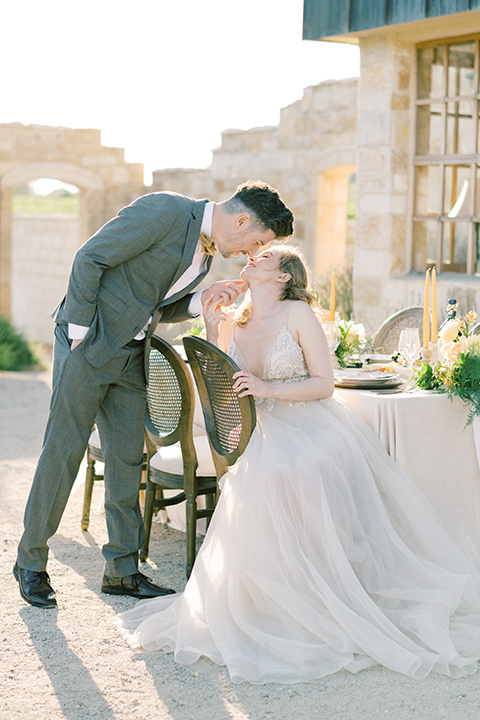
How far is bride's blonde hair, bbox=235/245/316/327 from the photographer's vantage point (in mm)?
3615

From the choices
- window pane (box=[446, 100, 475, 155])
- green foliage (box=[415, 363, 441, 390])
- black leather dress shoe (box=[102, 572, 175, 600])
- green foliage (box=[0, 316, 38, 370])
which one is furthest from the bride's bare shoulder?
green foliage (box=[0, 316, 38, 370])

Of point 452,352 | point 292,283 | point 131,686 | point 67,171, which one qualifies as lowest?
point 131,686

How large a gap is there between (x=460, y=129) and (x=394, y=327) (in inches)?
87.4

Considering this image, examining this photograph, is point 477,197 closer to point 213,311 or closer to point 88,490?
point 213,311

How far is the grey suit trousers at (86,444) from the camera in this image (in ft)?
10.9

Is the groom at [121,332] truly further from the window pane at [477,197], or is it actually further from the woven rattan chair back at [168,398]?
the window pane at [477,197]

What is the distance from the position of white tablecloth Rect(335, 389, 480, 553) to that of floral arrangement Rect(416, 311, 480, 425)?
0.20ft

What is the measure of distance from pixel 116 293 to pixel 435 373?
4.58 ft

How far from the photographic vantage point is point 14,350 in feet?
37.3

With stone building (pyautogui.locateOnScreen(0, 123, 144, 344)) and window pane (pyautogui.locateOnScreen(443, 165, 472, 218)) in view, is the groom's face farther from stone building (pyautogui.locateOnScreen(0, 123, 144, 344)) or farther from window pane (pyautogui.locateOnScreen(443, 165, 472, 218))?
stone building (pyautogui.locateOnScreen(0, 123, 144, 344))

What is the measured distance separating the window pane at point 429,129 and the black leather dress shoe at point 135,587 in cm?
433

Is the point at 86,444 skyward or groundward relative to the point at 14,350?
A: skyward


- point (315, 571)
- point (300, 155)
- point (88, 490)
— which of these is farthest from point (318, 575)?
point (300, 155)

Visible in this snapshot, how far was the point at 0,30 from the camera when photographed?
15828 millimetres
